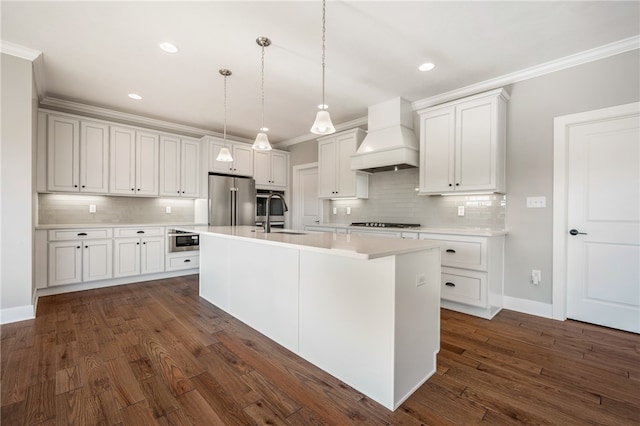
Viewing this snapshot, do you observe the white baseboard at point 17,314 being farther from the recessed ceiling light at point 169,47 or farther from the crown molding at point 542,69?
the crown molding at point 542,69

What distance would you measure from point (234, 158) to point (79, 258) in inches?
106

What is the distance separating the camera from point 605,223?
2707 mm

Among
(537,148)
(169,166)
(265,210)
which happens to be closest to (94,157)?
(169,166)

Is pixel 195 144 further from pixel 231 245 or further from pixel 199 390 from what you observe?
pixel 199 390

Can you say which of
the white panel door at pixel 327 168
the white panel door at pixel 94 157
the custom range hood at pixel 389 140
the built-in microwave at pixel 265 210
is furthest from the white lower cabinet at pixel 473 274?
the white panel door at pixel 94 157

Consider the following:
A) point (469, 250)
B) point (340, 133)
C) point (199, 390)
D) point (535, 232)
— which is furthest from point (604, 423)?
point (340, 133)

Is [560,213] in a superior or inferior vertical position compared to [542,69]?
inferior

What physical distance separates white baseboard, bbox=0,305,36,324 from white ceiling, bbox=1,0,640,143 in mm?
2455

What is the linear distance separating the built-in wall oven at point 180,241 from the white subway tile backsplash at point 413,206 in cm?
241

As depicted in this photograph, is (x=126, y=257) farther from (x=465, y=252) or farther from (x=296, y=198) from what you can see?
(x=465, y=252)

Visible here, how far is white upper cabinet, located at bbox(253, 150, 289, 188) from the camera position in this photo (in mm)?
5602

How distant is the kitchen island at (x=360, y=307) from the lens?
157 centimetres

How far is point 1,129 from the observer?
8.70ft

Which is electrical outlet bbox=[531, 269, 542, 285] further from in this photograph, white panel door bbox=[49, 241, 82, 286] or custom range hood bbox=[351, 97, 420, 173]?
white panel door bbox=[49, 241, 82, 286]
